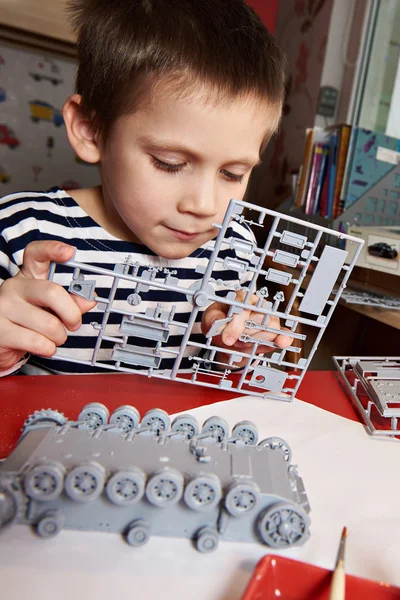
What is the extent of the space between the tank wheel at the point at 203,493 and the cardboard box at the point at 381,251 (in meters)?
0.91

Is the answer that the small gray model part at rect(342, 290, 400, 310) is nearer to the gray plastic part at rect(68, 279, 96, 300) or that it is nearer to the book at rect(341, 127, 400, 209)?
the book at rect(341, 127, 400, 209)

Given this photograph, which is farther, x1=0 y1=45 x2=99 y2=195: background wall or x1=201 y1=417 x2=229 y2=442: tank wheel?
x1=0 y1=45 x2=99 y2=195: background wall

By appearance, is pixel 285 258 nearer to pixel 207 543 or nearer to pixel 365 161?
pixel 207 543

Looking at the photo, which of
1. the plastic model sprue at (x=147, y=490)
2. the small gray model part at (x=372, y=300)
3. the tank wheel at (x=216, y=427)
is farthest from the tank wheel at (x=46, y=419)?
the small gray model part at (x=372, y=300)

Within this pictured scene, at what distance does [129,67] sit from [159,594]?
0.53 m

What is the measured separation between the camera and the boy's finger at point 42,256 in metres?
0.42

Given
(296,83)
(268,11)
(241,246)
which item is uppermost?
(268,11)

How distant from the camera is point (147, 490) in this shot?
303 millimetres

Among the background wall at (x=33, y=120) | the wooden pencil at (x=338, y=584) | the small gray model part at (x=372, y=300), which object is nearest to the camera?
the wooden pencil at (x=338, y=584)

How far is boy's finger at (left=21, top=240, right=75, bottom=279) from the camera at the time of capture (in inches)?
16.5

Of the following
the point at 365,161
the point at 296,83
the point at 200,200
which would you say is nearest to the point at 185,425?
the point at 200,200

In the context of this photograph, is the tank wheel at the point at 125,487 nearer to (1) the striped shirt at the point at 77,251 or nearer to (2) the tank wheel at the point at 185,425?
(2) the tank wheel at the point at 185,425

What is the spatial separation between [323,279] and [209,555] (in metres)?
0.26

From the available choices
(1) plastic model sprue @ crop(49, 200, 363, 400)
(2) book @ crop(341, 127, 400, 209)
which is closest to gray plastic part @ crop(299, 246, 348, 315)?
(1) plastic model sprue @ crop(49, 200, 363, 400)
